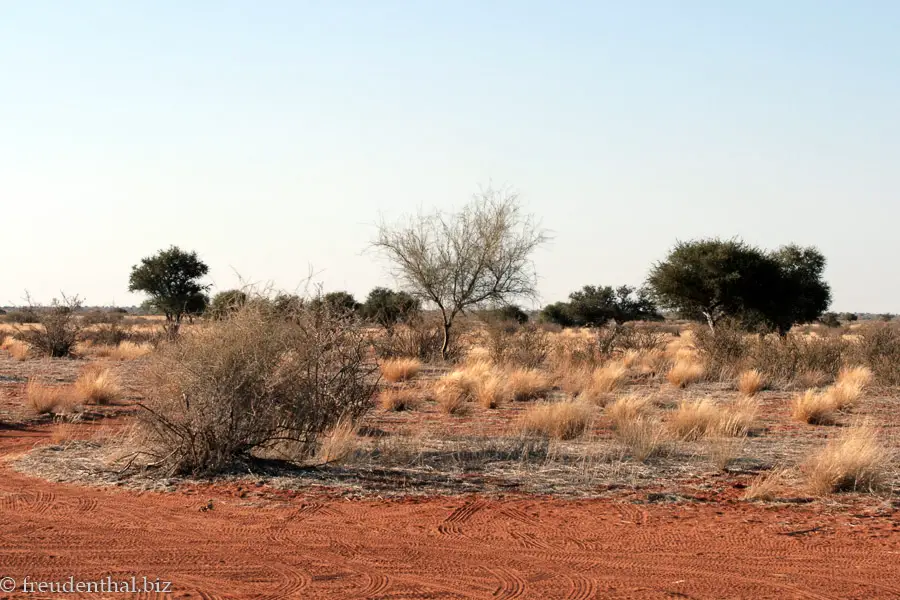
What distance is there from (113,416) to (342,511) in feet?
31.1

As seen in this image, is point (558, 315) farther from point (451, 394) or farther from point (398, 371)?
point (451, 394)

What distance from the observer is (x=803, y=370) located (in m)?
22.6

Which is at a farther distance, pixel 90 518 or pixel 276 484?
pixel 276 484

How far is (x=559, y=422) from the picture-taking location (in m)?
12.9

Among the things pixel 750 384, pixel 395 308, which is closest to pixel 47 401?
pixel 750 384

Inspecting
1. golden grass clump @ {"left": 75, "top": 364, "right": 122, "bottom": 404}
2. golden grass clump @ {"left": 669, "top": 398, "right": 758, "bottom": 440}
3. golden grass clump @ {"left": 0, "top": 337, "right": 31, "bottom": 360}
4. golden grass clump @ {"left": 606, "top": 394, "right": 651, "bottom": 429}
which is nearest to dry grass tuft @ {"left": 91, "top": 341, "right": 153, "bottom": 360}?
golden grass clump @ {"left": 0, "top": 337, "right": 31, "bottom": 360}

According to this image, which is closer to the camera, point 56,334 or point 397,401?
point 397,401

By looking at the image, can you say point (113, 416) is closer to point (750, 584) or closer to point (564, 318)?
point (750, 584)

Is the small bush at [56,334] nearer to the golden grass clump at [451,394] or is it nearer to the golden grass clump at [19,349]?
the golden grass clump at [19,349]

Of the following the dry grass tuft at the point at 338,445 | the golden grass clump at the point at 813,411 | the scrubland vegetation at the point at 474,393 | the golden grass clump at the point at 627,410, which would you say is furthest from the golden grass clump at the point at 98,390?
the golden grass clump at the point at 813,411

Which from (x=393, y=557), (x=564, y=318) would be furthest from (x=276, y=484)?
(x=564, y=318)

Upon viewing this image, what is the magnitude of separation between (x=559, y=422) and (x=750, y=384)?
28.7 ft

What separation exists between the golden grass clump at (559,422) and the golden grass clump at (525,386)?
5.25m

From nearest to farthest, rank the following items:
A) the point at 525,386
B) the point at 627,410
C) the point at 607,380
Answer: the point at 627,410, the point at 525,386, the point at 607,380
